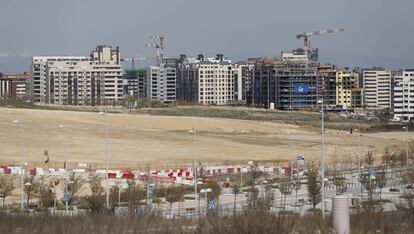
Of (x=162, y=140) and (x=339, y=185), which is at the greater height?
(x=162, y=140)

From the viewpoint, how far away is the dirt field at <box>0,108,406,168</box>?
3236 inches

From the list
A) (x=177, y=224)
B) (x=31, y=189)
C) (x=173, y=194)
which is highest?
(x=177, y=224)


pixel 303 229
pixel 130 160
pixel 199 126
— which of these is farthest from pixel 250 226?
pixel 199 126

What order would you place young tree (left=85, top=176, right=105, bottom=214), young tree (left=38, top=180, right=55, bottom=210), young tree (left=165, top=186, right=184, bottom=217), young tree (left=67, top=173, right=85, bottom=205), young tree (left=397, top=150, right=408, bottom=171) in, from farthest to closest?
young tree (left=397, top=150, right=408, bottom=171), young tree (left=67, top=173, right=85, bottom=205), young tree (left=165, top=186, right=184, bottom=217), young tree (left=38, top=180, right=55, bottom=210), young tree (left=85, top=176, right=105, bottom=214)

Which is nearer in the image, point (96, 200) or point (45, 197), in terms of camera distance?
point (96, 200)

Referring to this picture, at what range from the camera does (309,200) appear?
2218 inches

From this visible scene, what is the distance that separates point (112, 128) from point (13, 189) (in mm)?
52756

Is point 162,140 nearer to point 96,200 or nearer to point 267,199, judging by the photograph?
point 96,200

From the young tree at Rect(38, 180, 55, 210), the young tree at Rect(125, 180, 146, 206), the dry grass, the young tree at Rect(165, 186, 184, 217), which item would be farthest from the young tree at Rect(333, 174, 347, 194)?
the dry grass

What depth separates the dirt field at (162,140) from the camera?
82.2 metres

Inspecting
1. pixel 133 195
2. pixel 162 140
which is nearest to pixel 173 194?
pixel 133 195

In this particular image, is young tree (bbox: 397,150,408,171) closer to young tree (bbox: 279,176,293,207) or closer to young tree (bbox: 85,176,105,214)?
young tree (bbox: 279,176,293,207)

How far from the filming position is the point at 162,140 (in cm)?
9981

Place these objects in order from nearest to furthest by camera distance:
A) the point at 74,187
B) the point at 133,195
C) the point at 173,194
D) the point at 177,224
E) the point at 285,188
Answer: the point at 177,224 < the point at 133,195 < the point at 173,194 < the point at 74,187 < the point at 285,188
